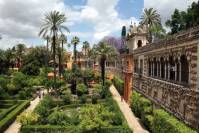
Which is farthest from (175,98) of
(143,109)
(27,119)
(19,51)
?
(19,51)

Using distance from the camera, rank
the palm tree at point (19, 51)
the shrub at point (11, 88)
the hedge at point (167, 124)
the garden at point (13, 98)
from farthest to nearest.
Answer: the palm tree at point (19, 51)
the shrub at point (11, 88)
the garden at point (13, 98)
the hedge at point (167, 124)

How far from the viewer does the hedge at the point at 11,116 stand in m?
35.8

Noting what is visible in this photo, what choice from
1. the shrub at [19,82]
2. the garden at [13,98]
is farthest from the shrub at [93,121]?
the shrub at [19,82]

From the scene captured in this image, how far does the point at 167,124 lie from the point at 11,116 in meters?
20.0

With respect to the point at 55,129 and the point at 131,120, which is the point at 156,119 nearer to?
the point at 55,129

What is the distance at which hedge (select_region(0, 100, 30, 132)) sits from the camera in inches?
1407

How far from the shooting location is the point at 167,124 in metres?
26.0

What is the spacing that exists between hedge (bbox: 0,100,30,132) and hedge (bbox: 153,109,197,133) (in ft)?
48.5

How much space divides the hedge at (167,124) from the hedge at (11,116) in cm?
1479

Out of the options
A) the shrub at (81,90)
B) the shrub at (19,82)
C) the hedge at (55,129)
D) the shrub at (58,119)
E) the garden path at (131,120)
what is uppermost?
the shrub at (19,82)

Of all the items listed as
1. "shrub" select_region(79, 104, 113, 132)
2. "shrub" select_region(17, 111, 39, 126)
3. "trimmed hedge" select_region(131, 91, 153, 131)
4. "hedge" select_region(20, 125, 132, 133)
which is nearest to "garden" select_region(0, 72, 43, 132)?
"shrub" select_region(17, 111, 39, 126)

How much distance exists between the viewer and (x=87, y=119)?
30953 mm

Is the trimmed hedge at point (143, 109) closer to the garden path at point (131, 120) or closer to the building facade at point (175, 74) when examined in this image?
the garden path at point (131, 120)

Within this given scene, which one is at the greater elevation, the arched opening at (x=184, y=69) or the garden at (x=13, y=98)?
the arched opening at (x=184, y=69)
